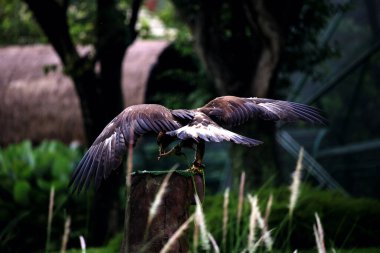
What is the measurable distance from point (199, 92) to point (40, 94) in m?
4.45

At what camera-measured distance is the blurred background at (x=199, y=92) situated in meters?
8.38

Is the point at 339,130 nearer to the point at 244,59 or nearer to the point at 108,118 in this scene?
the point at 244,59

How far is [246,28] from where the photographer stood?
9.49 metres

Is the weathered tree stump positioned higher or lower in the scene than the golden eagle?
lower

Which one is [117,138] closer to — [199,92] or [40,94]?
[199,92]

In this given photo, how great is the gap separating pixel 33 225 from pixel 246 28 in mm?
3603

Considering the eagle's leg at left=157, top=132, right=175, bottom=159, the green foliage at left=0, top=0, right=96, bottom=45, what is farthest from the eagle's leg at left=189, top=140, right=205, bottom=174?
the green foliage at left=0, top=0, right=96, bottom=45

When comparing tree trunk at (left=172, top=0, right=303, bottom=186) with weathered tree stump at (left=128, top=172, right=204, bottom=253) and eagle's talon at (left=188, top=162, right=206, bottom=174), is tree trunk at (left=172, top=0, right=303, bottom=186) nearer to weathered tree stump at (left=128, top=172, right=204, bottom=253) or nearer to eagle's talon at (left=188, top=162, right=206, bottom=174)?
eagle's talon at (left=188, top=162, right=206, bottom=174)

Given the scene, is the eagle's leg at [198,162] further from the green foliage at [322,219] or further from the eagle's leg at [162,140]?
the green foliage at [322,219]

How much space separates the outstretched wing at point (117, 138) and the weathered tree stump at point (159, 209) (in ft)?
0.74

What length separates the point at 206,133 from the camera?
143 inches

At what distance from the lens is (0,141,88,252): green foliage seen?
9719 millimetres

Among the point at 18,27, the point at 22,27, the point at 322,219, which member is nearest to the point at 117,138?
the point at 322,219

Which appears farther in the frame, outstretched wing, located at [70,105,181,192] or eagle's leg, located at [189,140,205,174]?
eagle's leg, located at [189,140,205,174]
